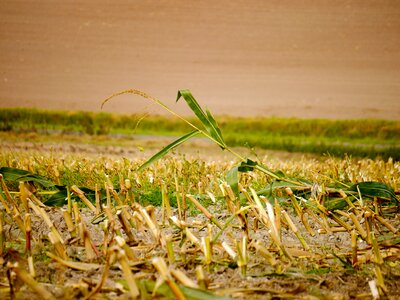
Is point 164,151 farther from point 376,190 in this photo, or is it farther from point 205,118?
point 376,190

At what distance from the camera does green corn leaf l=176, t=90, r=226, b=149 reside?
218 cm

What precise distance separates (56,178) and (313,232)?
155 centimetres

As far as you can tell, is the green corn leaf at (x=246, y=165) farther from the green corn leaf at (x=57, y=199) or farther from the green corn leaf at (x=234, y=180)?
the green corn leaf at (x=57, y=199)

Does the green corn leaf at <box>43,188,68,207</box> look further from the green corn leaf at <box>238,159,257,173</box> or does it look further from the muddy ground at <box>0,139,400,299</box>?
the green corn leaf at <box>238,159,257,173</box>

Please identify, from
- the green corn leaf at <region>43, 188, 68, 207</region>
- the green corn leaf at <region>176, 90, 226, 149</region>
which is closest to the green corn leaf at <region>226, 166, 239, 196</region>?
the green corn leaf at <region>176, 90, 226, 149</region>

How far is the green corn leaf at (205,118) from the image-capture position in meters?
2.18

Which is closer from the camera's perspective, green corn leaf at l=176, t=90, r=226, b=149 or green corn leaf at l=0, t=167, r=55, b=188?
green corn leaf at l=176, t=90, r=226, b=149

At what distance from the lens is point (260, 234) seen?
208 centimetres

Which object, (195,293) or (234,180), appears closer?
(195,293)

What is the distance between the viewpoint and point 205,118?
222cm

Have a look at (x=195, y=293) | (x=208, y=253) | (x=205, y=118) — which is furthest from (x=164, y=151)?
(x=195, y=293)

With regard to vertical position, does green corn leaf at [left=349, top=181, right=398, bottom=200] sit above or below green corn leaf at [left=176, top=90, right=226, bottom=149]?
below

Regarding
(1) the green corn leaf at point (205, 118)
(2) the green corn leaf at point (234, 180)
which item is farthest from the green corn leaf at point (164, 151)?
(2) the green corn leaf at point (234, 180)

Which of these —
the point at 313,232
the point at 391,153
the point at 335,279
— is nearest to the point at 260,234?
the point at 313,232
